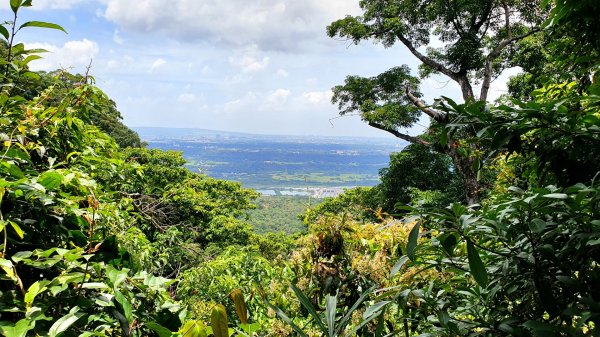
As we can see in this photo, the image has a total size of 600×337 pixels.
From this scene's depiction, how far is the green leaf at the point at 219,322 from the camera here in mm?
591

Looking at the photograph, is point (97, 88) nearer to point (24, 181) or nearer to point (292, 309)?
point (24, 181)

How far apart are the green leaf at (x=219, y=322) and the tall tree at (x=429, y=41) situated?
8061mm

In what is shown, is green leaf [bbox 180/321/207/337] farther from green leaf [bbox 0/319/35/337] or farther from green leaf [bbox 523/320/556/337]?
green leaf [bbox 523/320/556/337]

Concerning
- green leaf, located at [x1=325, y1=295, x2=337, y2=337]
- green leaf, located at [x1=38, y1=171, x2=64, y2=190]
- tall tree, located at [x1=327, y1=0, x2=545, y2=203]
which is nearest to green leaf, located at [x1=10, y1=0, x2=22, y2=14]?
green leaf, located at [x1=38, y1=171, x2=64, y2=190]

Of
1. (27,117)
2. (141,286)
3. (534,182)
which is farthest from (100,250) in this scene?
(534,182)

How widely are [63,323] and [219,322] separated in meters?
0.30

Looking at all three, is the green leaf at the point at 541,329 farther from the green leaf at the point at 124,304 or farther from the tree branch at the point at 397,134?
the tree branch at the point at 397,134

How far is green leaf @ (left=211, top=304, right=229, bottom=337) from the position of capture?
0.59 m

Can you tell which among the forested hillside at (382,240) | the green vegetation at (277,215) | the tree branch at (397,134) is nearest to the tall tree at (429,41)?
the tree branch at (397,134)

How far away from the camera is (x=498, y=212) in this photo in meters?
0.78

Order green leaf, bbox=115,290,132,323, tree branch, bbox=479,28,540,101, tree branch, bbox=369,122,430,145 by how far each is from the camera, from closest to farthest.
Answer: green leaf, bbox=115,290,132,323
tree branch, bbox=479,28,540,101
tree branch, bbox=369,122,430,145

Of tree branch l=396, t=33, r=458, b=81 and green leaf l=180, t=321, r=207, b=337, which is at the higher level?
tree branch l=396, t=33, r=458, b=81

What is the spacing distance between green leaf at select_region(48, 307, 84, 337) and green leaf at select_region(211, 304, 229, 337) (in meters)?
0.27

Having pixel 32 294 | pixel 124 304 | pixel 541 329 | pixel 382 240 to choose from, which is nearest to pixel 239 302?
pixel 124 304
